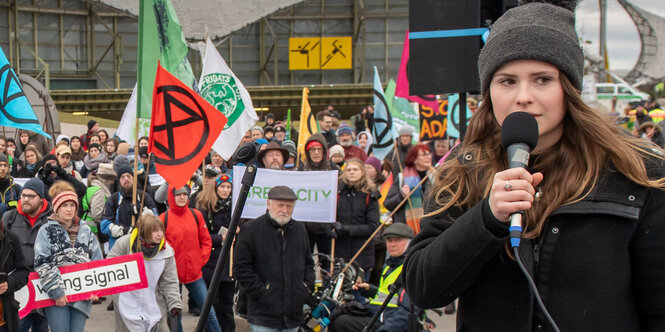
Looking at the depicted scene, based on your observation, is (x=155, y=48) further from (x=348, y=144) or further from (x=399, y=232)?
(x=348, y=144)

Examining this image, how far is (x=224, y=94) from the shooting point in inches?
380

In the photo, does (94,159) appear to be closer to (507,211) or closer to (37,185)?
(37,185)

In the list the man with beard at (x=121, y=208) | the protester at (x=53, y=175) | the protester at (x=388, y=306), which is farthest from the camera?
the protester at (x=53, y=175)

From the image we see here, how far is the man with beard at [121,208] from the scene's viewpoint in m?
8.31

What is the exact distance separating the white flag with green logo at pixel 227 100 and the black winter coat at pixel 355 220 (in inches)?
52.1

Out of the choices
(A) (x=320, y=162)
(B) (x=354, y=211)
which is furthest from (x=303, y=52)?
(B) (x=354, y=211)

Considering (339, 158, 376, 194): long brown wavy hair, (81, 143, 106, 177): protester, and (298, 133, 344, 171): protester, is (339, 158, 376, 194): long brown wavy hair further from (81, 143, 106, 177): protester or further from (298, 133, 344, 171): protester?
(81, 143, 106, 177): protester

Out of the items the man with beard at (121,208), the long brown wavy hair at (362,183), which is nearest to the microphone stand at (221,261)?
the man with beard at (121,208)

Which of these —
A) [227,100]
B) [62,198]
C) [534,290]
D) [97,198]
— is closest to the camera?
[534,290]

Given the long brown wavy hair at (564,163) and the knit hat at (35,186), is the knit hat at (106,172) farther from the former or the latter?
the long brown wavy hair at (564,163)

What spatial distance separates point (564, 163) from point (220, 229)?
23.2ft

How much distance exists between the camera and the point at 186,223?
7812 mm

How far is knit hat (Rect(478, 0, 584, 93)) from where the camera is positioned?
1.80m

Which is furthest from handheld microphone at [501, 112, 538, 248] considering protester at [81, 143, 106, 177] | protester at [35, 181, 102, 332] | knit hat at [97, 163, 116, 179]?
protester at [81, 143, 106, 177]
